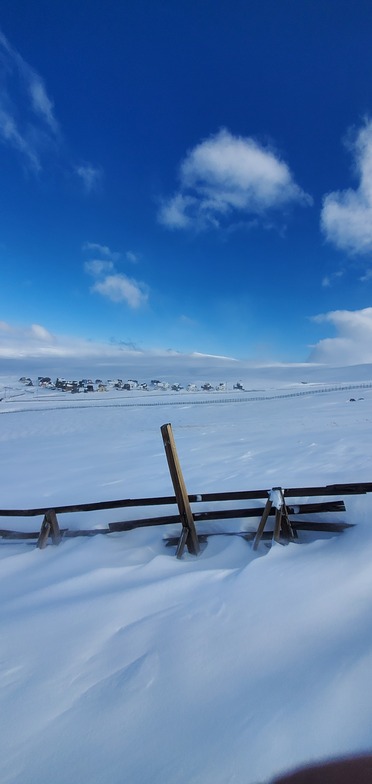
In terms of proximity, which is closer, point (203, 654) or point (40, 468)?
Answer: point (203, 654)

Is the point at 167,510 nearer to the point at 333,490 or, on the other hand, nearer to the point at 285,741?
the point at 333,490

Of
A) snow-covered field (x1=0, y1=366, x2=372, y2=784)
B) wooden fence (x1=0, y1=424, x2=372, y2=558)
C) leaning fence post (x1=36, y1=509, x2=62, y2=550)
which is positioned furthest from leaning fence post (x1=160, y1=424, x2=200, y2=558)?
leaning fence post (x1=36, y1=509, x2=62, y2=550)

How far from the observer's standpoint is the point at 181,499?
4.46 meters

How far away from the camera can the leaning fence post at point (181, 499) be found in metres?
4.35

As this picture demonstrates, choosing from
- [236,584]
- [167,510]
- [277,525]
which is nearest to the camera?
[236,584]

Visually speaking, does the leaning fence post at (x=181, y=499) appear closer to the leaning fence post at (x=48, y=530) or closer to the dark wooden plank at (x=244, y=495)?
the dark wooden plank at (x=244, y=495)

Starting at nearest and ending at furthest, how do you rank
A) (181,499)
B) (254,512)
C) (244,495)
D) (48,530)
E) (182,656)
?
(182,656)
(181,499)
(254,512)
(244,495)
(48,530)

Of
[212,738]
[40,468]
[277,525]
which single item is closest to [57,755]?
[212,738]

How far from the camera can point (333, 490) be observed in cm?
442

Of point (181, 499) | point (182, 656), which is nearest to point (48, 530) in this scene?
point (181, 499)

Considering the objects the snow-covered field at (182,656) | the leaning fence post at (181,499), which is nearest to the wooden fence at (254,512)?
the leaning fence post at (181,499)

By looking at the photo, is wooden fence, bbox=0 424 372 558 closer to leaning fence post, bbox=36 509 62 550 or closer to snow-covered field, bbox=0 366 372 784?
leaning fence post, bbox=36 509 62 550

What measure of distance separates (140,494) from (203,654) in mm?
4441

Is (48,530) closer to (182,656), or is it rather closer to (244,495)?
(244,495)
